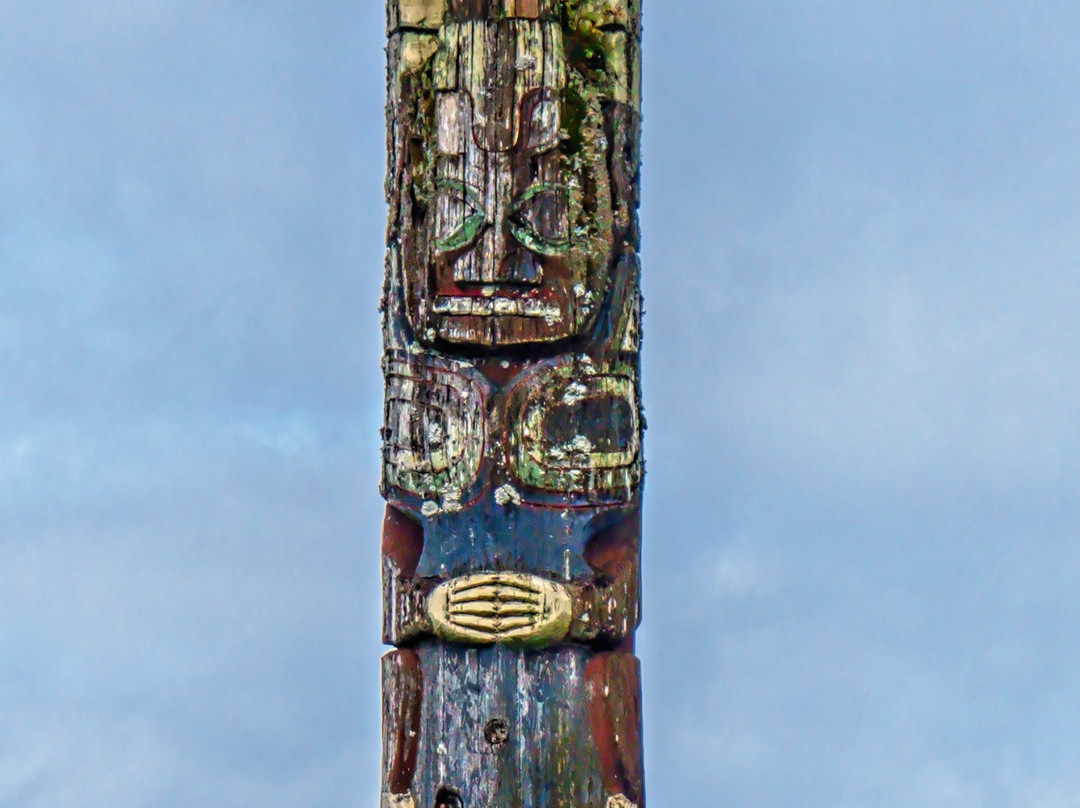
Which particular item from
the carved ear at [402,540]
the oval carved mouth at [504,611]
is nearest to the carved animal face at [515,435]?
the carved ear at [402,540]

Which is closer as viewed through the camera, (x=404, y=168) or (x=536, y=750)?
(x=536, y=750)

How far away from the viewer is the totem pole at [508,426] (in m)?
11.6

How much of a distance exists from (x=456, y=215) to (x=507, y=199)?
10.9 inches

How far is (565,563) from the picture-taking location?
11.8m

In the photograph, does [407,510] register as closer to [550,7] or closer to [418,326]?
[418,326]

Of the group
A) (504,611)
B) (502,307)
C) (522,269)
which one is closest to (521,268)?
(522,269)

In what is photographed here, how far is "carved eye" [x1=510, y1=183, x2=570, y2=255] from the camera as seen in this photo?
1188 centimetres

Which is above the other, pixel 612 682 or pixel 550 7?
pixel 550 7

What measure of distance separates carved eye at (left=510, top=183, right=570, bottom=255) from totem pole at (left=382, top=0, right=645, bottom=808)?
1 centimetres

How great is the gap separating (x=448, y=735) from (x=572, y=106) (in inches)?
132

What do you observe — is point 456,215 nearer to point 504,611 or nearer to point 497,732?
point 504,611

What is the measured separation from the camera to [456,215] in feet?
39.2

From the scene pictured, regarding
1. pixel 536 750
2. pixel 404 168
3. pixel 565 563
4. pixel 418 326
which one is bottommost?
pixel 536 750

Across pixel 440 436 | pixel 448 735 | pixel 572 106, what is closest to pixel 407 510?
pixel 440 436
